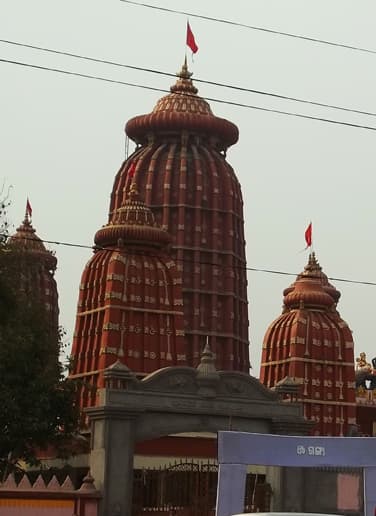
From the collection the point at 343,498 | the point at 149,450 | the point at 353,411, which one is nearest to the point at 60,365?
the point at 149,450

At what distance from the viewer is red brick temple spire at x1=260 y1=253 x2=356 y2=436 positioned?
75.0 m

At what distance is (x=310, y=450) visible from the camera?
84.6 feet

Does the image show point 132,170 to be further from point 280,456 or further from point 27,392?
point 280,456

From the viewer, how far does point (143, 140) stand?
79.5 metres

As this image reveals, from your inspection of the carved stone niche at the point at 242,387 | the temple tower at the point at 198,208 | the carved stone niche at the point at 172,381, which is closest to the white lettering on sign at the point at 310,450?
the carved stone niche at the point at 172,381

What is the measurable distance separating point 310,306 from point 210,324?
22.5ft

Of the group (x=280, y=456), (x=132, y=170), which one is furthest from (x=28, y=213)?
(x=280, y=456)

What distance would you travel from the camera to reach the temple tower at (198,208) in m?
74.6

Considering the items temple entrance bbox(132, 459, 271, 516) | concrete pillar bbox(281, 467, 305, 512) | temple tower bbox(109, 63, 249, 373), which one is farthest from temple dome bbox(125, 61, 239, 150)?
temple entrance bbox(132, 459, 271, 516)

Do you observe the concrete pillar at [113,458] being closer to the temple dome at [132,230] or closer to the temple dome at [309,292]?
the temple dome at [132,230]

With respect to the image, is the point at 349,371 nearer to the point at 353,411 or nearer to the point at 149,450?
the point at 353,411

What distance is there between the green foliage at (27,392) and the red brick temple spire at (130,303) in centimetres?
2387

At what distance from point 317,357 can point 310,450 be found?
5016 cm

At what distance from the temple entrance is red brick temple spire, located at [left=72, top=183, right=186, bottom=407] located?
26728mm
